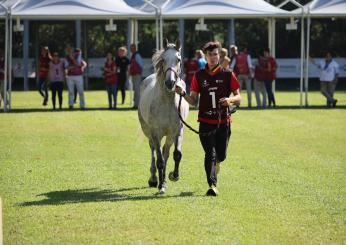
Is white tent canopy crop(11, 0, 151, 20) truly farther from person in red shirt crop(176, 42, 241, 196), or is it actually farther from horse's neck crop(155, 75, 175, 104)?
person in red shirt crop(176, 42, 241, 196)

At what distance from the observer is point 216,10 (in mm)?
27734

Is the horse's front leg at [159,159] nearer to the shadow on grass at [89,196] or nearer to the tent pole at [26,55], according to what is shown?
the shadow on grass at [89,196]

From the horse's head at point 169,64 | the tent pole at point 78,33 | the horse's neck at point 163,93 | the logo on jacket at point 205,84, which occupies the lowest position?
the horse's neck at point 163,93

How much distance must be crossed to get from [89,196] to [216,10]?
58.1ft

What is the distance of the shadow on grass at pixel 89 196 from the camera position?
10.4 metres

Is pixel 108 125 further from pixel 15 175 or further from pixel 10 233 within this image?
pixel 10 233

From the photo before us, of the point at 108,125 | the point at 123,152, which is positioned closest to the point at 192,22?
the point at 108,125

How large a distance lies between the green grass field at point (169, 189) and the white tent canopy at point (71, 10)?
257 inches

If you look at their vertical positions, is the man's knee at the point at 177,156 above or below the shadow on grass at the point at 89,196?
above

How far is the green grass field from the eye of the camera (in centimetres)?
836

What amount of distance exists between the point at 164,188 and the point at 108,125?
10986 mm

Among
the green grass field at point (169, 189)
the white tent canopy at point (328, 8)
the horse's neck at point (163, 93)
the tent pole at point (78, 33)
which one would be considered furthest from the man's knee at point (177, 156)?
the tent pole at point (78, 33)

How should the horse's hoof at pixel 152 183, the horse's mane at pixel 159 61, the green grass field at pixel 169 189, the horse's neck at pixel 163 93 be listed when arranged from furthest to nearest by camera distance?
the horse's hoof at pixel 152 183, the horse's neck at pixel 163 93, the horse's mane at pixel 159 61, the green grass field at pixel 169 189

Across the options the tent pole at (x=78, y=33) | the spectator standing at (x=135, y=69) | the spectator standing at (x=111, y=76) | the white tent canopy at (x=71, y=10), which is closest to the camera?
the white tent canopy at (x=71, y=10)
